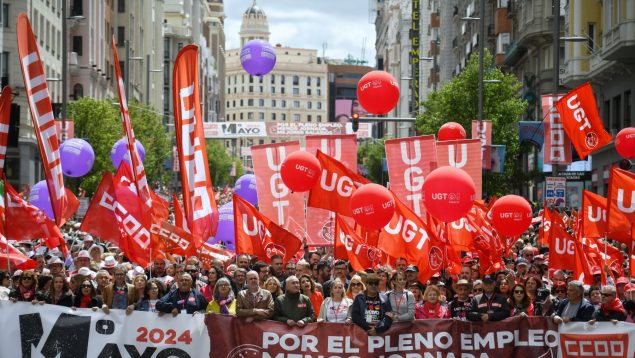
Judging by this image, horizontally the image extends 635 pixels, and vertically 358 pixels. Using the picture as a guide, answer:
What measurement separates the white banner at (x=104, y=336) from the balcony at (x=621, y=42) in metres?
25.0

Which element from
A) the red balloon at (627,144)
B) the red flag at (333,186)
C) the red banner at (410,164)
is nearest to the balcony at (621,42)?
the red balloon at (627,144)

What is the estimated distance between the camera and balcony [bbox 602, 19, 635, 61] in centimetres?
3591

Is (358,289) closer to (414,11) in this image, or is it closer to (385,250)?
(385,250)

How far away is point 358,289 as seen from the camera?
44.0 ft

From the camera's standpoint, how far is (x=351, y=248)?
18.0 meters

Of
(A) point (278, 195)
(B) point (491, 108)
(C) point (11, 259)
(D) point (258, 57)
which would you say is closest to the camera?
(C) point (11, 259)

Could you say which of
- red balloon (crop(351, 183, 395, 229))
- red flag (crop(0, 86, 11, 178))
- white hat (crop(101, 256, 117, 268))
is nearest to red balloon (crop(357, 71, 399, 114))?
red balloon (crop(351, 183, 395, 229))

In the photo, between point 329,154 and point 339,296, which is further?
point 329,154

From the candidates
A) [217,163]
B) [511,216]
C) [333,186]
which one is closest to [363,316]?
[333,186]

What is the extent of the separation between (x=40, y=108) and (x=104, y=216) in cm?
300

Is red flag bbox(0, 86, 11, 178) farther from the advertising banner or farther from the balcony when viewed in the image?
the balcony

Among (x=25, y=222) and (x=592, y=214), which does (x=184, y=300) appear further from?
(x=592, y=214)

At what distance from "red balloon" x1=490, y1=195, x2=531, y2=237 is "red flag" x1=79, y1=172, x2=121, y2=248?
593 cm

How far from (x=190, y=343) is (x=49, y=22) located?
49.9 meters
